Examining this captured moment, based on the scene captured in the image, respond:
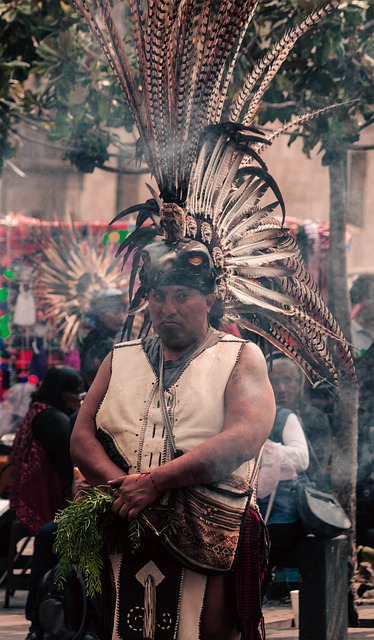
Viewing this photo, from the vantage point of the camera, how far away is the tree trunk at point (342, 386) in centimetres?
664

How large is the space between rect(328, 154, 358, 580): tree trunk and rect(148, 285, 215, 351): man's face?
2.70 meters

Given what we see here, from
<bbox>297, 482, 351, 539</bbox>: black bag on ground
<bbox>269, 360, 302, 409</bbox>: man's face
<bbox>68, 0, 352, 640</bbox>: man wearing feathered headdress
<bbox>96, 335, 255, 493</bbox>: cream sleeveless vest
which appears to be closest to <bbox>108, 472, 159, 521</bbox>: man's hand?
<bbox>68, 0, 352, 640</bbox>: man wearing feathered headdress

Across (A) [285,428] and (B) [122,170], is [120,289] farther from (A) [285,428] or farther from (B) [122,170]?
(A) [285,428]

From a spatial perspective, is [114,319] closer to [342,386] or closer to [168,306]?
[342,386]

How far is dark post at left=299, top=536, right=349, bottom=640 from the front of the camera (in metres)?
5.45

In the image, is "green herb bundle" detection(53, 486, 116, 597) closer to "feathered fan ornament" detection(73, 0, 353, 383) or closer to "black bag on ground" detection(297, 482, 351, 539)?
"feathered fan ornament" detection(73, 0, 353, 383)

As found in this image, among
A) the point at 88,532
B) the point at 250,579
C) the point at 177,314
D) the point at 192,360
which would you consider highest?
the point at 177,314

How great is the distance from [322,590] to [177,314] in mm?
2165

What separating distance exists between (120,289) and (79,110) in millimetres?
2264

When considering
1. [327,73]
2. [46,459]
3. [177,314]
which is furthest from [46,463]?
[177,314]

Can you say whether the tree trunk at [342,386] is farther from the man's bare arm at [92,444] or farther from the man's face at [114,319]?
the man's bare arm at [92,444]

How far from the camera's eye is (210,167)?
13.6 ft

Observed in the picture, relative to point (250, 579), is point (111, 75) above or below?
above

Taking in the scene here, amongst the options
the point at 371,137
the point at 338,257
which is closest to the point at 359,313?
the point at 338,257
